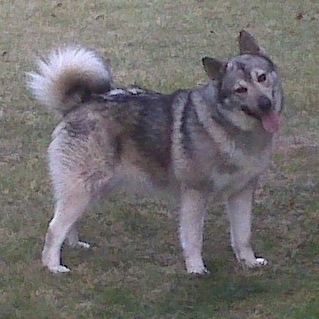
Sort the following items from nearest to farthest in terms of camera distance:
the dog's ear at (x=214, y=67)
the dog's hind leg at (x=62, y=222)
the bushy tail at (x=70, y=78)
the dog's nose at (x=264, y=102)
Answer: the dog's nose at (x=264, y=102), the dog's ear at (x=214, y=67), the dog's hind leg at (x=62, y=222), the bushy tail at (x=70, y=78)

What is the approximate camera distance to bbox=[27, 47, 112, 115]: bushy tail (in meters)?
5.02

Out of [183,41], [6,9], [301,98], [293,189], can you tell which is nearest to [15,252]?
[293,189]

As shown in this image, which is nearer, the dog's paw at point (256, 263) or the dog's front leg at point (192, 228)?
the dog's front leg at point (192, 228)

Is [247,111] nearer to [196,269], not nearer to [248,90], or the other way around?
[248,90]

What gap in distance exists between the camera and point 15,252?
16.8 feet

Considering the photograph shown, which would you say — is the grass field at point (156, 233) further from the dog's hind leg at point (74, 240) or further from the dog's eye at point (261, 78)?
the dog's eye at point (261, 78)

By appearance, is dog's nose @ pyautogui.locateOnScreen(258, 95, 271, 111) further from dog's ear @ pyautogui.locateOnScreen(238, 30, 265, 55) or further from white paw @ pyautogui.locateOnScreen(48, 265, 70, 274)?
white paw @ pyautogui.locateOnScreen(48, 265, 70, 274)

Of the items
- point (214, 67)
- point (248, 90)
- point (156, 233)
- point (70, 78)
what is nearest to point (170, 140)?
point (214, 67)

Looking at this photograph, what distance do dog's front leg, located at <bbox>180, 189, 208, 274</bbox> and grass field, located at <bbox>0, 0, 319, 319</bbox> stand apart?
8 centimetres

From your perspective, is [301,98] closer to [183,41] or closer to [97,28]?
[183,41]

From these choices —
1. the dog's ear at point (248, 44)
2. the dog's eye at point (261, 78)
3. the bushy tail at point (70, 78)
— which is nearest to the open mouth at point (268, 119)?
the dog's eye at point (261, 78)

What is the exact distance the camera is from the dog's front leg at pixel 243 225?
197 inches

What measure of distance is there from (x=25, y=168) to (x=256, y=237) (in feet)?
6.40

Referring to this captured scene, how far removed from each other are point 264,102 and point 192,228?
84 centimetres
